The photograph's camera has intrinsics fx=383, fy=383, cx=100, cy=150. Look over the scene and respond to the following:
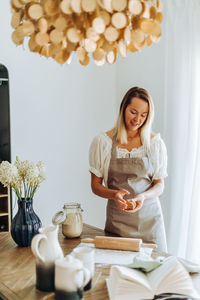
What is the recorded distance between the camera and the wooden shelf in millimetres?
3033

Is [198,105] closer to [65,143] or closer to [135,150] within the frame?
[135,150]

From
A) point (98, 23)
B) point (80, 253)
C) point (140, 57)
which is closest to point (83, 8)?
point (98, 23)

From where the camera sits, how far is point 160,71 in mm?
3352

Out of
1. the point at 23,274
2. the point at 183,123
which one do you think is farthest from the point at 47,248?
the point at 183,123

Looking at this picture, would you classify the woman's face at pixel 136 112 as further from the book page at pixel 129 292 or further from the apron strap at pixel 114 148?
the book page at pixel 129 292

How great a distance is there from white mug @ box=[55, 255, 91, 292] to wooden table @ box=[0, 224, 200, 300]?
0.45 feet

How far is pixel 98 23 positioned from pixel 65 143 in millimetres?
2352

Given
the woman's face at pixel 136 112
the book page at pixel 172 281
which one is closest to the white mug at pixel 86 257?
the book page at pixel 172 281

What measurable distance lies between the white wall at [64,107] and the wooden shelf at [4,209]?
430mm

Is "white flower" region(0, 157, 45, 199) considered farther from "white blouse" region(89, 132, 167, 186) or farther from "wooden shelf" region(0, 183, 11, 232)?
"wooden shelf" region(0, 183, 11, 232)

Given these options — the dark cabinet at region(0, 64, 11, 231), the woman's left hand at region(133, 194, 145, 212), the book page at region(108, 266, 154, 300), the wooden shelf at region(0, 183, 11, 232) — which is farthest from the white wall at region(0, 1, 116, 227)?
the book page at region(108, 266, 154, 300)

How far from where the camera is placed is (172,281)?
139 centimetres

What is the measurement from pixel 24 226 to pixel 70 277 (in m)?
0.75

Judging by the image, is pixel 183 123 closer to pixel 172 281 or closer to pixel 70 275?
pixel 172 281
